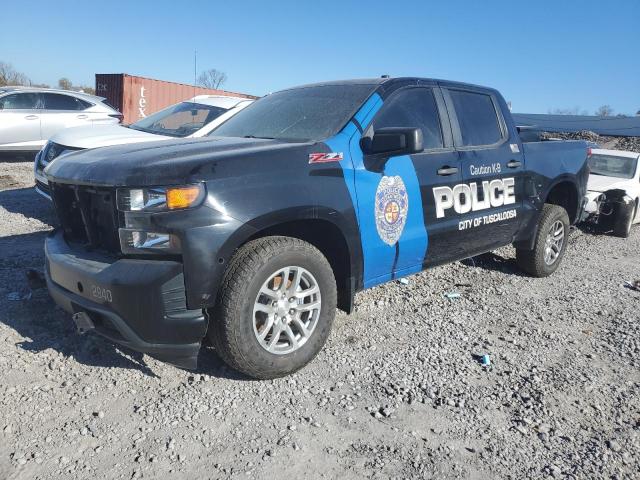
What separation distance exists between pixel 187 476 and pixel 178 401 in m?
0.63

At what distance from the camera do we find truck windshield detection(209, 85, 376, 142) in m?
3.62

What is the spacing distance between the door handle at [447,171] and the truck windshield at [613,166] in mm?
6000

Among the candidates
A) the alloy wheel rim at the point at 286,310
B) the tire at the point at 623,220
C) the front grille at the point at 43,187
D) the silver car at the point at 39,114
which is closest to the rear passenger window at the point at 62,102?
the silver car at the point at 39,114

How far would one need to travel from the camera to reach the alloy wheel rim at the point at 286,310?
3012 mm

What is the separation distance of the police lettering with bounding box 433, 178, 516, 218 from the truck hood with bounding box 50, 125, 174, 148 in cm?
369

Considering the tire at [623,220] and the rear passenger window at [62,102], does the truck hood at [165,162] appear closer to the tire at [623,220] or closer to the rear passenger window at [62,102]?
the tire at [623,220]

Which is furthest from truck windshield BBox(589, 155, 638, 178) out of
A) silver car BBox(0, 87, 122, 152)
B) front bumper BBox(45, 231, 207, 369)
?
silver car BBox(0, 87, 122, 152)

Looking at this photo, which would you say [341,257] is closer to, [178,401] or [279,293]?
[279,293]

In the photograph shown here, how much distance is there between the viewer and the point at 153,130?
734cm

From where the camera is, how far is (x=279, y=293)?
9.99 ft

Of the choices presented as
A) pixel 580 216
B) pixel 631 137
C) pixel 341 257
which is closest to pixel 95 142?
pixel 341 257

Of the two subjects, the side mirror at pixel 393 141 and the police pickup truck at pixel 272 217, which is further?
the side mirror at pixel 393 141

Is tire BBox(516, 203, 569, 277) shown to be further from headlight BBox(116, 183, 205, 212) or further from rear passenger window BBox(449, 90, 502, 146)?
headlight BBox(116, 183, 205, 212)

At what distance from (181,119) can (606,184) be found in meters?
6.43
